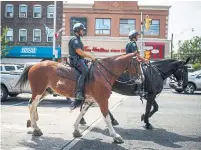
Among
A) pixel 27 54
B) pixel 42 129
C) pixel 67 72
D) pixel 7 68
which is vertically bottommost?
pixel 42 129

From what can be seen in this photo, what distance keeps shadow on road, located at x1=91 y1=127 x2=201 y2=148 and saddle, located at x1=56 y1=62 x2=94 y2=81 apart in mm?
1630

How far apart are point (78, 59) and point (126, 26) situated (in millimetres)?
29959

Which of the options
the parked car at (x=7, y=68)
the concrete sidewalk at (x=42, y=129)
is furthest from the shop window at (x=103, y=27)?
the concrete sidewalk at (x=42, y=129)

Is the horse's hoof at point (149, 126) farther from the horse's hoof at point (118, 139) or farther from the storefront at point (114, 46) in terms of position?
the storefront at point (114, 46)

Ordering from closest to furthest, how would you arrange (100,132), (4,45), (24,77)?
(100,132) < (24,77) < (4,45)

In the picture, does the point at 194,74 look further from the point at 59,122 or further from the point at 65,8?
the point at 65,8

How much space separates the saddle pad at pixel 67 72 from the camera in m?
7.60

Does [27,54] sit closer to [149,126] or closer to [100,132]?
[149,126]

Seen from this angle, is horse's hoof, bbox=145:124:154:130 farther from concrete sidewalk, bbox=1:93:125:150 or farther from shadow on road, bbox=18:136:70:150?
shadow on road, bbox=18:136:70:150

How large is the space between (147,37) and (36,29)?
13712 mm

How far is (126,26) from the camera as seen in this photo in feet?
121

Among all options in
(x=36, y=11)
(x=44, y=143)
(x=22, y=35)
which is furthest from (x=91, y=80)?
(x=36, y=11)

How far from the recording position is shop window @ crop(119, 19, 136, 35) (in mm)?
36812

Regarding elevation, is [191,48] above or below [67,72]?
above
